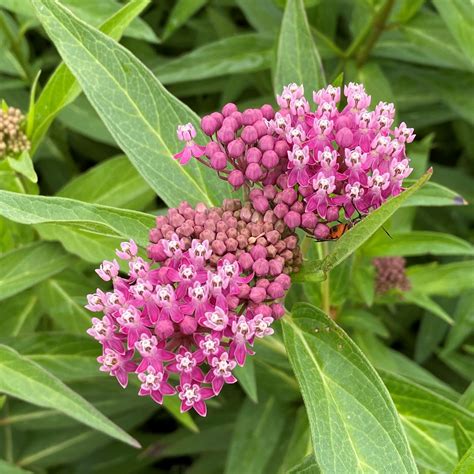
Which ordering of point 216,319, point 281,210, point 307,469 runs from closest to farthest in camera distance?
point 216,319, point 281,210, point 307,469

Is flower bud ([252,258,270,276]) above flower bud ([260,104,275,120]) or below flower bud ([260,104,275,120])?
Answer: below

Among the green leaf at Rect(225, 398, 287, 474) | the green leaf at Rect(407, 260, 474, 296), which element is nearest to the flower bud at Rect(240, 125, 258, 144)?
the green leaf at Rect(407, 260, 474, 296)

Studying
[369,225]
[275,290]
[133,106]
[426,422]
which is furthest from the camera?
[426,422]

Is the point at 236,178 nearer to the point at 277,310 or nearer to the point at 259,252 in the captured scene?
the point at 259,252

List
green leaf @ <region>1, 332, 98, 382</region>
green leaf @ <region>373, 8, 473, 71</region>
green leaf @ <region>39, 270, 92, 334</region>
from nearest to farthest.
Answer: green leaf @ <region>1, 332, 98, 382</region>, green leaf @ <region>39, 270, 92, 334</region>, green leaf @ <region>373, 8, 473, 71</region>

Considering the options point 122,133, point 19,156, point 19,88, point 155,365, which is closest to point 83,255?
point 19,156

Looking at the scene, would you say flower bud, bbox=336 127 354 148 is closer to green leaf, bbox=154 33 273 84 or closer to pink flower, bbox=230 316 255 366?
pink flower, bbox=230 316 255 366

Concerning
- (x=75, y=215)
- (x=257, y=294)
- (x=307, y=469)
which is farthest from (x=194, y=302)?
(x=307, y=469)
